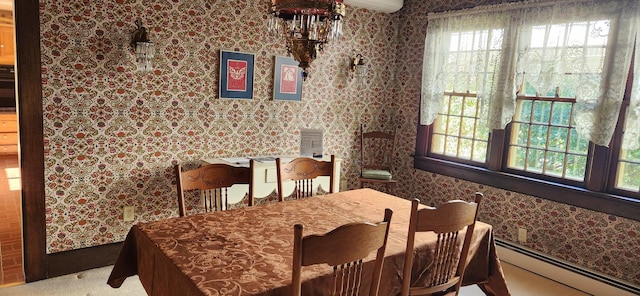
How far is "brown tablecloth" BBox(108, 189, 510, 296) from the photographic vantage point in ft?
5.20

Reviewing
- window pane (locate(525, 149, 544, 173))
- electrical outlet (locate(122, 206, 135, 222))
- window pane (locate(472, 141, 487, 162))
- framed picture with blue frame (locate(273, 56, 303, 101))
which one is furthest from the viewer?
window pane (locate(472, 141, 487, 162))

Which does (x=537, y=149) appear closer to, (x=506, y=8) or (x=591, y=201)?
(x=591, y=201)

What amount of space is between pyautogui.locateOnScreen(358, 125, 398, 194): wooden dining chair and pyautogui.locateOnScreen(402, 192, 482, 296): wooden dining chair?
234cm

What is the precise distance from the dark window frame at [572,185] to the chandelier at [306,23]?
2.47 meters

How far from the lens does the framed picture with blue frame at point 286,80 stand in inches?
157

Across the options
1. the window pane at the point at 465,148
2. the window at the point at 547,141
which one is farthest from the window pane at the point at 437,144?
the window at the point at 547,141

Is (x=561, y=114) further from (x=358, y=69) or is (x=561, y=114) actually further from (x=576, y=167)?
(x=358, y=69)

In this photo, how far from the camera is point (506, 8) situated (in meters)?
3.74

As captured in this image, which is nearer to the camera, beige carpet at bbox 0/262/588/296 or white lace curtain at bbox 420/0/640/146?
beige carpet at bbox 0/262/588/296

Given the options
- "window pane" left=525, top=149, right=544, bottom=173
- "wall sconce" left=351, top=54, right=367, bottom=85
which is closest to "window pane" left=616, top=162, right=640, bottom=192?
"window pane" left=525, top=149, right=544, bottom=173

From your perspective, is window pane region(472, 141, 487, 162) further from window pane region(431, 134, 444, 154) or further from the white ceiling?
the white ceiling

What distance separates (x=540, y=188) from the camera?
11.9 ft

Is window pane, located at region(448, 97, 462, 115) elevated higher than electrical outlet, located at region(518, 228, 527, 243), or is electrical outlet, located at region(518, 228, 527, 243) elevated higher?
window pane, located at region(448, 97, 462, 115)

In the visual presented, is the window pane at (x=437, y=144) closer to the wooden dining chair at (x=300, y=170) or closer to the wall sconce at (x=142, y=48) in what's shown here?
the wooden dining chair at (x=300, y=170)
